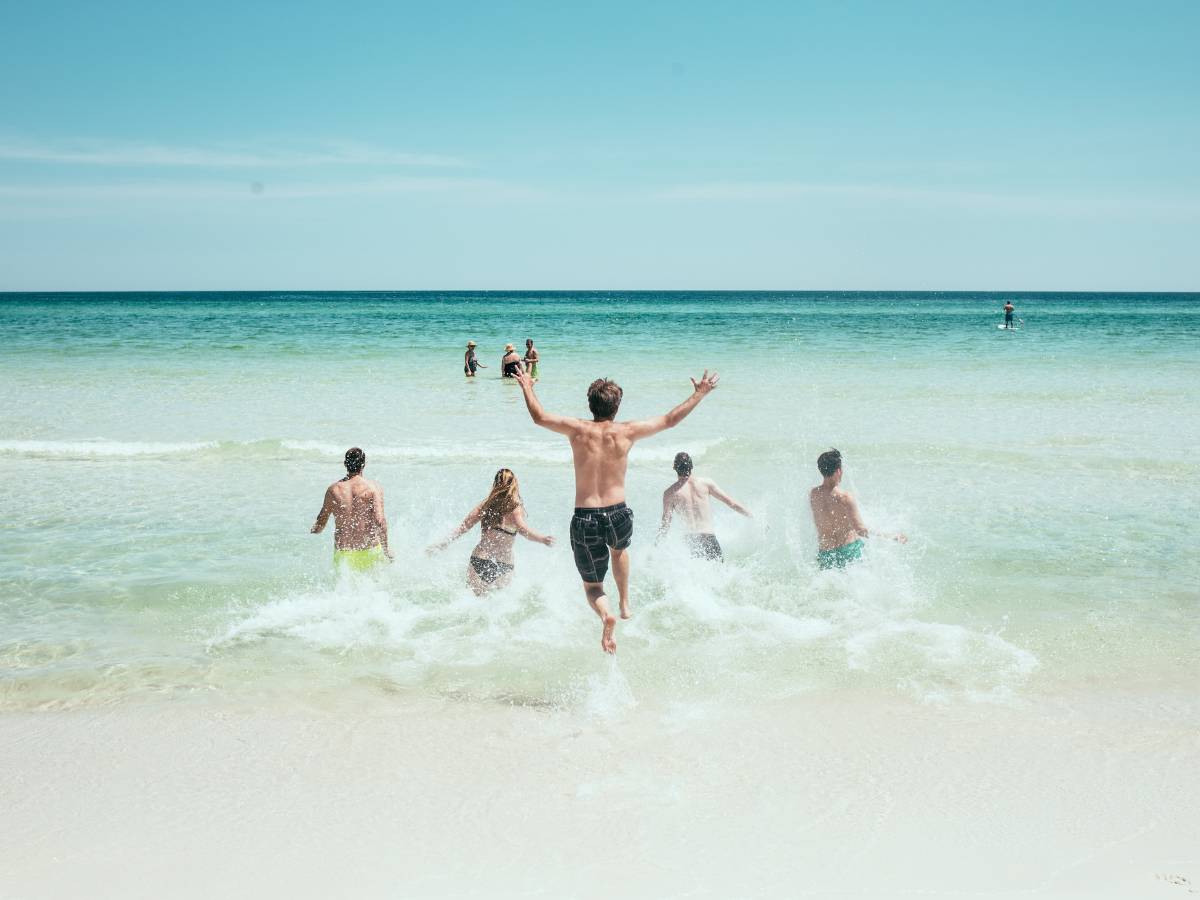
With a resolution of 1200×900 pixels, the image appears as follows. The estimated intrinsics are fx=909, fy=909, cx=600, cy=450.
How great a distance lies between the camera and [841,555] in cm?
747

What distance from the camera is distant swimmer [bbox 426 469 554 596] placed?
7.02 meters

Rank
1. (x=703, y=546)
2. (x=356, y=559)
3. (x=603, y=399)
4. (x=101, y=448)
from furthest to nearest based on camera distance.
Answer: (x=101, y=448) → (x=703, y=546) → (x=356, y=559) → (x=603, y=399)

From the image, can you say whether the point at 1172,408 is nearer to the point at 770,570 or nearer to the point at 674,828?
the point at 770,570

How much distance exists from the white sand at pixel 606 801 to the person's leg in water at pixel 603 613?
44cm

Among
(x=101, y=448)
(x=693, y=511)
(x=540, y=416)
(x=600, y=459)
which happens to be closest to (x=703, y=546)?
(x=693, y=511)

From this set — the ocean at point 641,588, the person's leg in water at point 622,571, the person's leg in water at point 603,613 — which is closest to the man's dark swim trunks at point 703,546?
the ocean at point 641,588

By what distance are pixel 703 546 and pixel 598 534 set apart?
246 centimetres

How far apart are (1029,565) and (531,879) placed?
5.91m

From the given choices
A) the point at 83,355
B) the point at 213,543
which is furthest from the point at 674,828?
the point at 83,355

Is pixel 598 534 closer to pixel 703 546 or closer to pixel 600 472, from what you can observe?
pixel 600 472

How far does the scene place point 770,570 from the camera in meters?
7.80

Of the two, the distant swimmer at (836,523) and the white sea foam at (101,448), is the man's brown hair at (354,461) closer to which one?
the distant swimmer at (836,523)

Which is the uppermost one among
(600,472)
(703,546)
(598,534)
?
(600,472)

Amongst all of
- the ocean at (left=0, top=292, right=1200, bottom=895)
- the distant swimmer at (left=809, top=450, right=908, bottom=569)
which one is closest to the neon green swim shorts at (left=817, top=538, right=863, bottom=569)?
the distant swimmer at (left=809, top=450, right=908, bottom=569)
